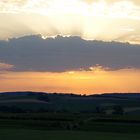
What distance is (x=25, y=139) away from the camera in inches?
2365

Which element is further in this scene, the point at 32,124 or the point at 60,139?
the point at 32,124

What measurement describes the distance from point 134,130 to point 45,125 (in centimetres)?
1795

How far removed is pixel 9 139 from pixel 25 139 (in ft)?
6.07

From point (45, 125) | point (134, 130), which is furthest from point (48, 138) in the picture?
point (45, 125)

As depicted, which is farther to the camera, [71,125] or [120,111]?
[120,111]

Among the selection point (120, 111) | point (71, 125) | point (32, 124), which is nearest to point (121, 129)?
point (71, 125)

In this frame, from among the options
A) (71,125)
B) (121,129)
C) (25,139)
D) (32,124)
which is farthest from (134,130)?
(25,139)

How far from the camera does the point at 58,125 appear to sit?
96.1 m

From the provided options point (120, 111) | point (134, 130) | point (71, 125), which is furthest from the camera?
point (120, 111)

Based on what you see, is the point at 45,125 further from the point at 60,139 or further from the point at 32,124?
the point at 60,139

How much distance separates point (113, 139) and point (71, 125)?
3003cm

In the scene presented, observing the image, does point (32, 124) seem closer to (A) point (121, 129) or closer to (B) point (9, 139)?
(A) point (121, 129)

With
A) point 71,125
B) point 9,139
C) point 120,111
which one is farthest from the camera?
point 120,111

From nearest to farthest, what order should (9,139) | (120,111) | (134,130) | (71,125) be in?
(9,139)
(134,130)
(71,125)
(120,111)
